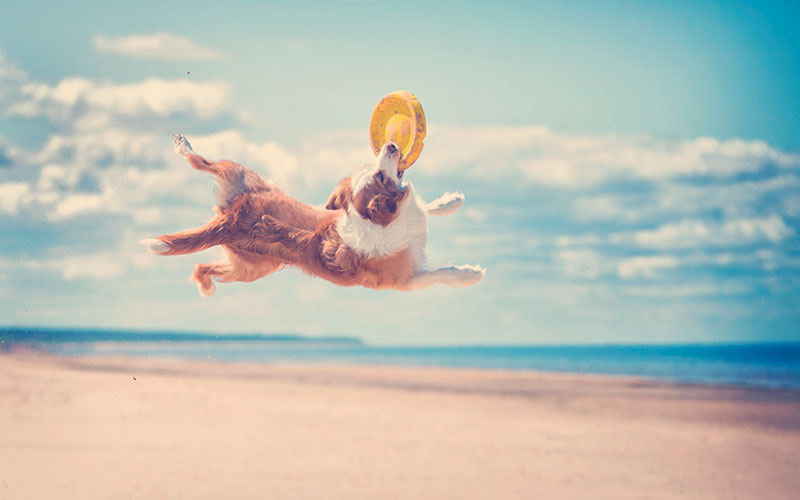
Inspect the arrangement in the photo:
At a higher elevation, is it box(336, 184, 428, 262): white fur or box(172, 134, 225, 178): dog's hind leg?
box(172, 134, 225, 178): dog's hind leg

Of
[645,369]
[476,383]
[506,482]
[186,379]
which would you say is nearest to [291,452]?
[506,482]

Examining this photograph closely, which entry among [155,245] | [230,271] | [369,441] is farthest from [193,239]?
[369,441]

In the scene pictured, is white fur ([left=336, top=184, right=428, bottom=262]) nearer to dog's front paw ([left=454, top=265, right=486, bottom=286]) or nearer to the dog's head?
the dog's head

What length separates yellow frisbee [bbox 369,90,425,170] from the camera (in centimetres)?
388

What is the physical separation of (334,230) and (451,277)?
2.09 ft

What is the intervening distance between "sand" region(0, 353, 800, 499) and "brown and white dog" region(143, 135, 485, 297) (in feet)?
29.8

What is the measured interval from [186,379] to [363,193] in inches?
884

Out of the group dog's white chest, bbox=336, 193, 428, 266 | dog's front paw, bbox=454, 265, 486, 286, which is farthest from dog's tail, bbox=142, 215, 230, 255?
dog's front paw, bbox=454, 265, 486, 286

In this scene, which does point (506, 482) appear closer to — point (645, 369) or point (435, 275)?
point (435, 275)

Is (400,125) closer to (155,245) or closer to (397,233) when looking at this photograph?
(397,233)

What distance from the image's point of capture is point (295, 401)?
20859 mm

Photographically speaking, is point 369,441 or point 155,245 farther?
point 369,441

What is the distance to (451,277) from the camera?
4.07 metres

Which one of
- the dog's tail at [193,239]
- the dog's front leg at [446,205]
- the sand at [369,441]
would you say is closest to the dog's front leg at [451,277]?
the dog's front leg at [446,205]
